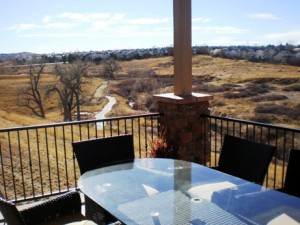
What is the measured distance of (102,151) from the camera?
9.28 feet

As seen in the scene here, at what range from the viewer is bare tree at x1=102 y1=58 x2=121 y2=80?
25797 mm

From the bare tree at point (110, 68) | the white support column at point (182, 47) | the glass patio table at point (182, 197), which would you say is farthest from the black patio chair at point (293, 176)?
the bare tree at point (110, 68)

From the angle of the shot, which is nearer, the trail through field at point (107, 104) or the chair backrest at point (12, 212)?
the chair backrest at point (12, 212)

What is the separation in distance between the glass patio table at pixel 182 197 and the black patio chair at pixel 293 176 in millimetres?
335

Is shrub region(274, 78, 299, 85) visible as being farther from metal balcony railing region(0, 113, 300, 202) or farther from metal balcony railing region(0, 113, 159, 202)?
metal balcony railing region(0, 113, 159, 202)

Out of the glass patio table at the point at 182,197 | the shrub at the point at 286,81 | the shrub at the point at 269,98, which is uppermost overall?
the glass patio table at the point at 182,197

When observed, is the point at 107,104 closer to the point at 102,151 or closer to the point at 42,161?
the point at 42,161

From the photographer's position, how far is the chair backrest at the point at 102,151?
2716 millimetres

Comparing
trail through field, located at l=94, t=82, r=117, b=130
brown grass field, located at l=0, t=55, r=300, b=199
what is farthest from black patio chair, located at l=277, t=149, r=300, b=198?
trail through field, located at l=94, t=82, r=117, b=130

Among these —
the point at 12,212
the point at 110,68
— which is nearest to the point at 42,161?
the point at 12,212

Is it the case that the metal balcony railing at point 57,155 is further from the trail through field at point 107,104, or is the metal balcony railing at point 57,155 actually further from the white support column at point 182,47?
the trail through field at point 107,104

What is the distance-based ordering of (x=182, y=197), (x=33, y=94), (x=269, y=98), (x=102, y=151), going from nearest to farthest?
(x=182, y=197)
(x=102, y=151)
(x=269, y=98)
(x=33, y=94)

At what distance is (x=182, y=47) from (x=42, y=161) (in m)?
7.64

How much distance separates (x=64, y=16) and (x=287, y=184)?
24.5 metres
